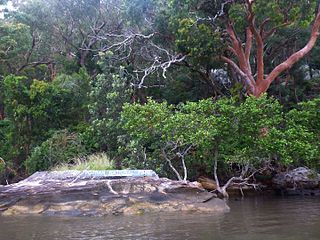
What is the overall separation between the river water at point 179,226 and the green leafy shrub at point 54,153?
261 inches

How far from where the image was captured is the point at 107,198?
36.4 feet

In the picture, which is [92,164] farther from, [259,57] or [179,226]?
[259,57]

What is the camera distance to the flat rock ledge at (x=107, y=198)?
1096 cm

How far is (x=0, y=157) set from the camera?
763 inches

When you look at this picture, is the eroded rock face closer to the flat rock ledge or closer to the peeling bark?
the peeling bark

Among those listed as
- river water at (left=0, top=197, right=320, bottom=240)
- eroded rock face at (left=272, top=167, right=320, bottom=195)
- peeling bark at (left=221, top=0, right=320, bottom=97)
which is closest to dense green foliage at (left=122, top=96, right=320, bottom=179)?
eroded rock face at (left=272, top=167, right=320, bottom=195)

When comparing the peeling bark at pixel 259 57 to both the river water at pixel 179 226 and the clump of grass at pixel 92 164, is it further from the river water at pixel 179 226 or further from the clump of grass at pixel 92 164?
the river water at pixel 179 226

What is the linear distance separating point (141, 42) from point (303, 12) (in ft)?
22.0

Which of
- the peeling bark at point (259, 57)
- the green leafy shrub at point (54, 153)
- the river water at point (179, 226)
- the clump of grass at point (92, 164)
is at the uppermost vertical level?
the peeling bark at point (259, 57)

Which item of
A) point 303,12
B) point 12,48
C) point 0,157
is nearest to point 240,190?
point 303,12

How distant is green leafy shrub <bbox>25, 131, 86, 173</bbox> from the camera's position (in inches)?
677

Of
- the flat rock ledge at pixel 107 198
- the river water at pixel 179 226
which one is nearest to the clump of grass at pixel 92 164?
the flat rock ledge at pixel 107 198

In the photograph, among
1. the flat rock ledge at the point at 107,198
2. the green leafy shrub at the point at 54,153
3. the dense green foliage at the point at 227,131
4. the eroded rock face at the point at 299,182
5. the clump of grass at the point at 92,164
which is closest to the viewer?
the flat rock ledge at the point at 107,198

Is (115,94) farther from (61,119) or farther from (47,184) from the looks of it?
(47,184)
